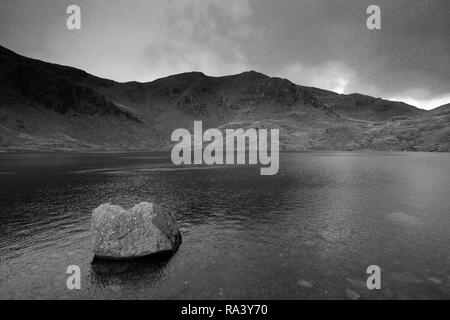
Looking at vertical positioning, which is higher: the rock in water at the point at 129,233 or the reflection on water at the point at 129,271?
the rock in water at the point at 129,233

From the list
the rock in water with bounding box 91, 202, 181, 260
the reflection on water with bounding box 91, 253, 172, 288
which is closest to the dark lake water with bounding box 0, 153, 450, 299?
the reflection on water with bounding box 91, 253, 172, 288

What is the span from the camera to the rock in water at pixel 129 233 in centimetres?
2020

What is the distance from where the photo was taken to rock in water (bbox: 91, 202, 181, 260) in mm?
20203

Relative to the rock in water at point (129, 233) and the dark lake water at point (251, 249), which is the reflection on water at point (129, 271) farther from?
the rock in water at point (129, 233)

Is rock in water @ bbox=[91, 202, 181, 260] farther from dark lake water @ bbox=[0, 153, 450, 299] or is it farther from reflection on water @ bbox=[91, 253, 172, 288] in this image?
dark lake water @ bbox=[0, 153, 450, 299]

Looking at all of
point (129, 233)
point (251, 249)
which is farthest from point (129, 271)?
point (251, 249)

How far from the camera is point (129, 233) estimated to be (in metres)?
20.7

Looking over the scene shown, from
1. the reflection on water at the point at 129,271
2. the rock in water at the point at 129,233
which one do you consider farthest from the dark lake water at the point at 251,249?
the rock in water at the point at 129,233

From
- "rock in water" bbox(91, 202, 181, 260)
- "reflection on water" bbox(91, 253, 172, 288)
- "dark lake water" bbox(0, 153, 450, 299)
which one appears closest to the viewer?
"dark lake water" bbox(0, 153, 450, 299)

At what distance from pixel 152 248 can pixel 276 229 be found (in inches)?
542

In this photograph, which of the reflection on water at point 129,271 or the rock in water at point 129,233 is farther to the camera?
the rock in water at point 129,233

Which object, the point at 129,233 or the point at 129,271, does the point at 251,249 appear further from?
the point at 129,233
